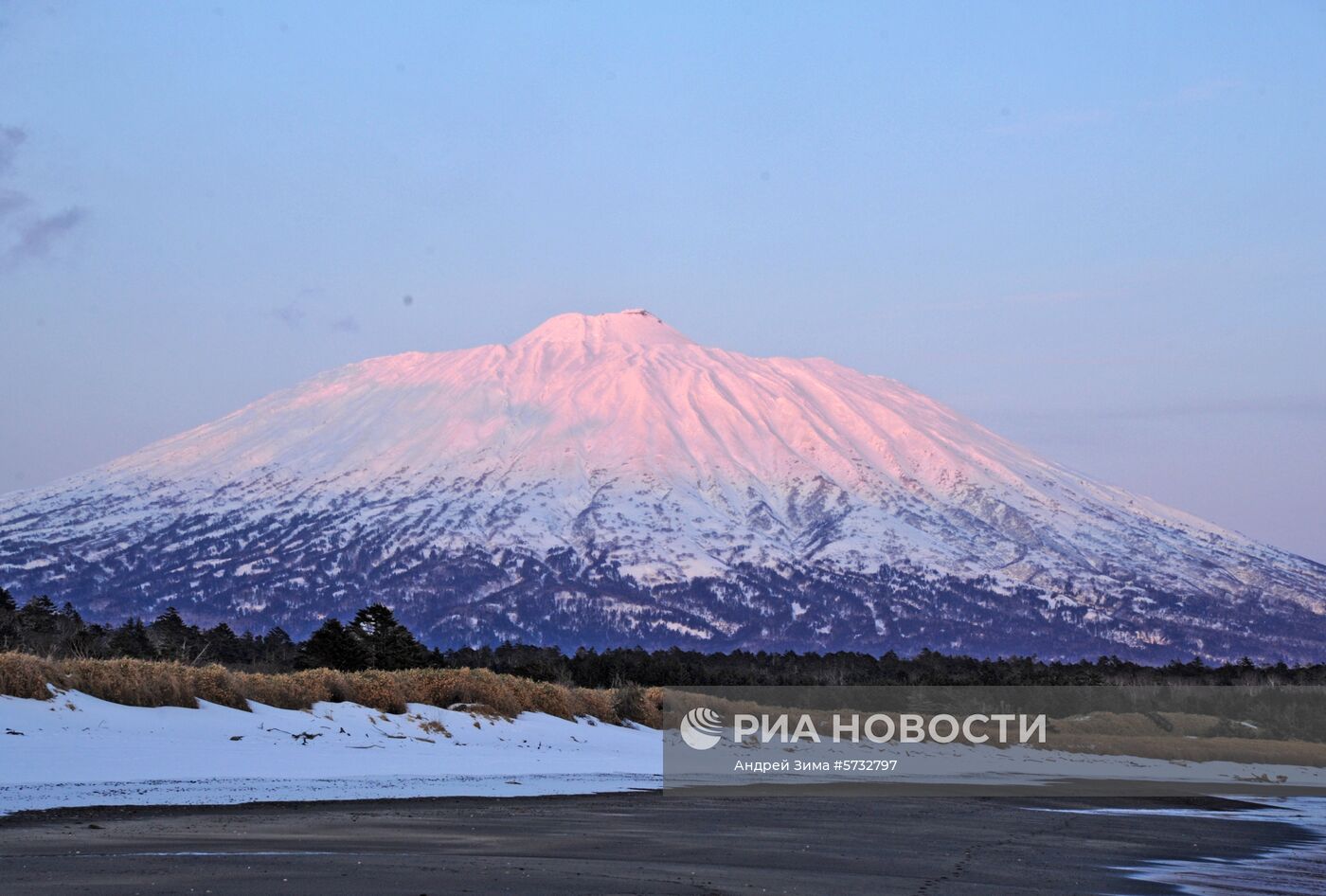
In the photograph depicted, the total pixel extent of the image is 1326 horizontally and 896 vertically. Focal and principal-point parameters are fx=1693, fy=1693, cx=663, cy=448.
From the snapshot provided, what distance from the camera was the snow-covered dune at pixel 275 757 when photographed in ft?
56.8

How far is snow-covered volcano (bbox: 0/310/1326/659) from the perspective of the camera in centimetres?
13338

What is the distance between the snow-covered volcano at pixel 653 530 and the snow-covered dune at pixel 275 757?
102091mm

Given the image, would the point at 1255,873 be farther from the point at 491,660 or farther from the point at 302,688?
the point at 491,660

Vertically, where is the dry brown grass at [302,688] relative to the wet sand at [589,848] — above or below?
above

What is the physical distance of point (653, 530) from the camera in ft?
491

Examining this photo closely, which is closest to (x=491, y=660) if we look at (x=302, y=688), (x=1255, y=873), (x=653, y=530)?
(x=302, y=688)

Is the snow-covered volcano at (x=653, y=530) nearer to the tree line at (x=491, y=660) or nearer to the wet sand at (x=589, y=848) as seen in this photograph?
the tree line at (x=491, y=660)

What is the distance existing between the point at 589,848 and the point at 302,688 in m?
11.3

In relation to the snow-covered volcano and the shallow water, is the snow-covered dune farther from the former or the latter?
the snow-covered volcano

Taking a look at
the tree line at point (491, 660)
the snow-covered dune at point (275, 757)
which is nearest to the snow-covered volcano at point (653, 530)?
the tree line at point (491, 660)

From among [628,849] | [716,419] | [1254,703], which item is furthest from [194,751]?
[716,419]

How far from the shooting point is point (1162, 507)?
175250 millimetres

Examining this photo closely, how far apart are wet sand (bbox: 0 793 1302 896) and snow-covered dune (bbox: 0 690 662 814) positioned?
1.23 meters

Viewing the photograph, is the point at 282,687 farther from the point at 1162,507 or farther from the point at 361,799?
the point at 1162,507
